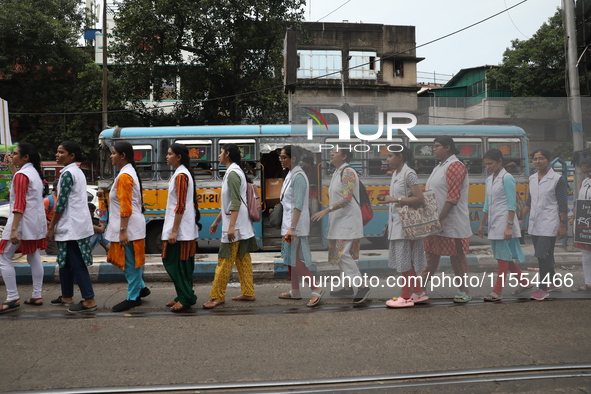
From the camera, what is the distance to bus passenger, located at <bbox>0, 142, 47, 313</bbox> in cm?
559

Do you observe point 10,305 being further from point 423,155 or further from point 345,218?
point 423,155

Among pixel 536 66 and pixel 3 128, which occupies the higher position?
pixel 536 66

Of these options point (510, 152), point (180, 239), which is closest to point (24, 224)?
point (180, 239)

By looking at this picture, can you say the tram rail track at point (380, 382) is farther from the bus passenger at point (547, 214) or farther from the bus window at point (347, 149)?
the bus window at point (347, 149)

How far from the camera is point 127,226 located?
5492 mm

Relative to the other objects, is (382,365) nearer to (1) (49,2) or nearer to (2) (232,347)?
(2) (232,347)

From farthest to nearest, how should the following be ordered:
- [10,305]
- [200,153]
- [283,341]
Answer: [200,153] < [10,305] < [283,341]

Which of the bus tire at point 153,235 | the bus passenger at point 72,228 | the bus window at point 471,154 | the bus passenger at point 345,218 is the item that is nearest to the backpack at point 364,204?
the bus passenger at point 345,218

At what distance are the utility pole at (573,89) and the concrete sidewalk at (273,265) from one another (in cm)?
90

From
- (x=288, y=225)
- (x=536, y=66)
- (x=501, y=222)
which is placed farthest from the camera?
(x=536, y=66)

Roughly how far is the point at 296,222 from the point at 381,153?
118 centimetres

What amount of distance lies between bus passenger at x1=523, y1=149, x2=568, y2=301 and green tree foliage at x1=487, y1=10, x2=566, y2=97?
65.5 inches

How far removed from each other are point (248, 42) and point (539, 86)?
429 inches

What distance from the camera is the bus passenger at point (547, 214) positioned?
19.4ft
